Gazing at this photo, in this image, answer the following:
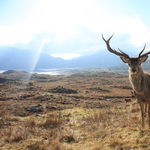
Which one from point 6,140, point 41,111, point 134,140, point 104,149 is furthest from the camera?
point 41,111

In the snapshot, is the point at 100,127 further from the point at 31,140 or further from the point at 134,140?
the point at 31,140

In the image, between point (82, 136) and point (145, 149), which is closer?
point (145, 149)

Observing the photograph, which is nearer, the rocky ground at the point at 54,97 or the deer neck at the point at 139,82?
the deer neck at the point at 139,82

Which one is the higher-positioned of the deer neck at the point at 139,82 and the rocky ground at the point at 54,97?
the deer neck at the point at 139,82

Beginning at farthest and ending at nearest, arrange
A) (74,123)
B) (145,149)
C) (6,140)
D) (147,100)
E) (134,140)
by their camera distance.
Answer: (74,123), (147,100), (6,140), (134,140), (145,149)

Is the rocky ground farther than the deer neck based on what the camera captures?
Yes

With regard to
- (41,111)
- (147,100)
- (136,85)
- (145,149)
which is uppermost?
(136,85)

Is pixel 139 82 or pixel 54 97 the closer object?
pixel 139 82

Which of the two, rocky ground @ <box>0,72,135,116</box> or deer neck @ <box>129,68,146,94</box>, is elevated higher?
deer neck @ <box>129,68,146,94</box>

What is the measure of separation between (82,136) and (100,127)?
1.02 m

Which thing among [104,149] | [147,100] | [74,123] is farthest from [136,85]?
[74,123]

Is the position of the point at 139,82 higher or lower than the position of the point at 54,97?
higher

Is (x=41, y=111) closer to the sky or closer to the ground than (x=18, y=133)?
closer to the ground

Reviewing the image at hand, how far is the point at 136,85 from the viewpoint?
4734 millimetres
